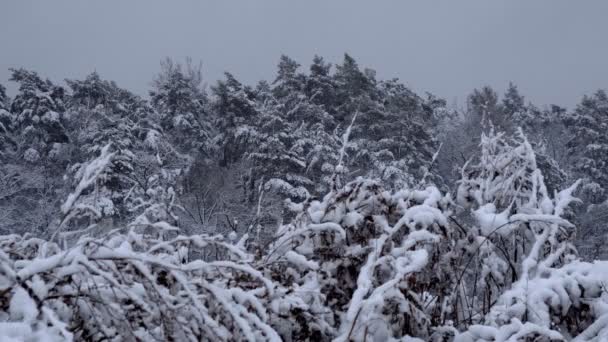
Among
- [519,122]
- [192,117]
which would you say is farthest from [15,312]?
[519,122]

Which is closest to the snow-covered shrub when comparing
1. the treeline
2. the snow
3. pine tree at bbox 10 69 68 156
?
the snow

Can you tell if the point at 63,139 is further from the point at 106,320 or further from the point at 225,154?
the point at 106,320

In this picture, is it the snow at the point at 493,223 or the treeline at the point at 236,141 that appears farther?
the treeline at the point at 236,141

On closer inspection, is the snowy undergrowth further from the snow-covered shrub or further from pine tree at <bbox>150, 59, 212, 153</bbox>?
pine tree at <bbox>150, 59, 212, 153</bbox>

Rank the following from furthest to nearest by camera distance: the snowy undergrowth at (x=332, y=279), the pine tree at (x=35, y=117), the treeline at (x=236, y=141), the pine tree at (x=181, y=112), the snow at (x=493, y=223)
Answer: the pine tree at (x=181, y=112), the pine tree at (x=35, y=117), the treeline at (x=236, y=141), the snow at (x=493, y=223), the snowy undergrowth at (x=332, y=279)

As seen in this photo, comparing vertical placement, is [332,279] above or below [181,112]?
below

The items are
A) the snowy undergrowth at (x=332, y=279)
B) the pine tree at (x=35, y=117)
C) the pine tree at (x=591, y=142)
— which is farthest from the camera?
the pine tree at (x=591, y=142)

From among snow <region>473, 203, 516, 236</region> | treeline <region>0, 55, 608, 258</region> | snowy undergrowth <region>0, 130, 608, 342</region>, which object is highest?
treeline <region>0, 55, 608, 258</region>

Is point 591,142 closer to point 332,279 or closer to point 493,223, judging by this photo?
point 493,223

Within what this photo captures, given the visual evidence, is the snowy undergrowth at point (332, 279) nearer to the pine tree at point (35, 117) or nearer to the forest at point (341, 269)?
the forest at point (341, 269)

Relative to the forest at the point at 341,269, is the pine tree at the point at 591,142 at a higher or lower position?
higher

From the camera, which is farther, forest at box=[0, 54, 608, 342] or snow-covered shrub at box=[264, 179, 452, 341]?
snow-covered shrub at box=[264, 179, 452, 341]

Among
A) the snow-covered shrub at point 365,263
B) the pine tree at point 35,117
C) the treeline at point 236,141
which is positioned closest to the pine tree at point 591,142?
the treeline at point 236,141

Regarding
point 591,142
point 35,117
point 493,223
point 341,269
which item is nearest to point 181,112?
point 35,117
